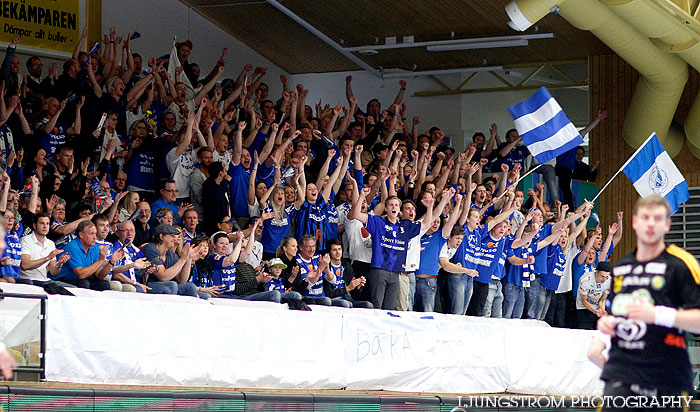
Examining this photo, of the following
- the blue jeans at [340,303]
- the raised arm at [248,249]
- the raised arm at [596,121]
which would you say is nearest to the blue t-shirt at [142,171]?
the raised arm at [248,249]

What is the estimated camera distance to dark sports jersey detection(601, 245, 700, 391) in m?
5.52

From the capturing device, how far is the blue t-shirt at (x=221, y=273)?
39.7 ft

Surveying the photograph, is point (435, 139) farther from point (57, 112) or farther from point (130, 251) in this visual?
point (130, 251)

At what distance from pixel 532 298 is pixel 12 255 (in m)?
8.76

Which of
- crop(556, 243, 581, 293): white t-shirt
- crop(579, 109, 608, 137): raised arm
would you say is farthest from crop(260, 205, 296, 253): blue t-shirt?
crop(579, 109, 608, 137): raised arm

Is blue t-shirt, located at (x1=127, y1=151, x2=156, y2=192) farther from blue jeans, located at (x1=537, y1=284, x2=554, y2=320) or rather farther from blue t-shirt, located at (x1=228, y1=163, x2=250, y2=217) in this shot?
blue jeans, located at (x1=537, y1=284, x2=554, y2=320)

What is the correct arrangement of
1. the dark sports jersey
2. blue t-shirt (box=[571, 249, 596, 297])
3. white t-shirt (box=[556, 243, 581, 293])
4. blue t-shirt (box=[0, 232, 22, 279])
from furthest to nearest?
blue t-shirt (box=[571, 249, 596, 297]) → white t-shirt (box=[556, 243, 581, 293]) → blue t-shirt (box=[0, 232, 22, 279]) → the dark sports jersey

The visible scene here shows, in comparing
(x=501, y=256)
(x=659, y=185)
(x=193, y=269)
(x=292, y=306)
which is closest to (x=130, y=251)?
(x=193, y=269)

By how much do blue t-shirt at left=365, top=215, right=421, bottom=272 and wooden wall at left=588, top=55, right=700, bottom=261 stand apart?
829 cm

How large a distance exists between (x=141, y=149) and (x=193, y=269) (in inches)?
114

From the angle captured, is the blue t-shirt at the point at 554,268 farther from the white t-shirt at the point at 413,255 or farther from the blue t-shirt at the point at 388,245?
the blue t-shirt at the point at 388,245

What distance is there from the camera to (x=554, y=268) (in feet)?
54.3

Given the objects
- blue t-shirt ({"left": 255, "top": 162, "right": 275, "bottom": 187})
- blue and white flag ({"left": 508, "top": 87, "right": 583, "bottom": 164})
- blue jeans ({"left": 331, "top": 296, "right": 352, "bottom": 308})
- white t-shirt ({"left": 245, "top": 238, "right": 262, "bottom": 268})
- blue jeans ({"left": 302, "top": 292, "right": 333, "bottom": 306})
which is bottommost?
blue jeans ({"left": 331, "top": 296, "right": 352, "bottom": 308})

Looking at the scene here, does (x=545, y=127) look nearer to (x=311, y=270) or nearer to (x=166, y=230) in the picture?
(x=311, y=270)
